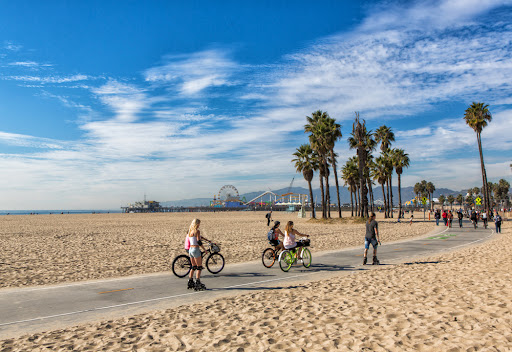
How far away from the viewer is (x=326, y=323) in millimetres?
6723

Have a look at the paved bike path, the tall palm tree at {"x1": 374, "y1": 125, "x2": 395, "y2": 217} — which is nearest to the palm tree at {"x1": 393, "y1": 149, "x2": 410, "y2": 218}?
the tall palm tree at {"x1": 374, "y1": 125, "x2": 395, "y2": 217}

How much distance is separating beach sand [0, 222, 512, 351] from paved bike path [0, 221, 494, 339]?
58 centimetres

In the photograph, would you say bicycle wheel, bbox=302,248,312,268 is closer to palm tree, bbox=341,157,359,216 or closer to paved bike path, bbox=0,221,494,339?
paved bike path, bbox=0,221,494,339

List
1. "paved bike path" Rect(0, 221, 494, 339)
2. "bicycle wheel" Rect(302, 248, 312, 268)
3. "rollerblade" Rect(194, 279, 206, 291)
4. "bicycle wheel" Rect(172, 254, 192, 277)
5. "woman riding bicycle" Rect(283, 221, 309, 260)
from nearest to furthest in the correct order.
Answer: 1. "paved bike path" Rect(0, 221, 494, 339)
2. "rollerblade" Rect(194, 279, 206, 291)
3. "bicycle wheel" Rect(172, 254, 192, 277)
4. "woman riding bicycle" Rect(283, 221, 309, 260)
5. "bicycle wheel" Rect(302, 248, 312, 268)

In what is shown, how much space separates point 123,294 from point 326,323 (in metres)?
5.29

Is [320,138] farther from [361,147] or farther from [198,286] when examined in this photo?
[198,286]

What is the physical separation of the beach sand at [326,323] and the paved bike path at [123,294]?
58 cm

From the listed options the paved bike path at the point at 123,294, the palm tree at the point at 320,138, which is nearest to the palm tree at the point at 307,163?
the palm tree at the point at 320,138

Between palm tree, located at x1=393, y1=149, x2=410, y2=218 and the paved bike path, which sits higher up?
palm tree, located at x1=393, y1=149, x2=410, y2=218

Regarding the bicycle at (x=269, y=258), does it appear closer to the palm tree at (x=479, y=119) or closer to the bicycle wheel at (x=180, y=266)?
the bicycle wheel at (x=180, y=266)

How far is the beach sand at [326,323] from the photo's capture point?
18.7 ft

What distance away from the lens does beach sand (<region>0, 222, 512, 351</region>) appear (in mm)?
5703

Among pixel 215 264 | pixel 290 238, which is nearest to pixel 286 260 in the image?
pixel 290 238

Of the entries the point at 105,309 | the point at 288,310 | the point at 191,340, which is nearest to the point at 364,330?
the point at 288,310
